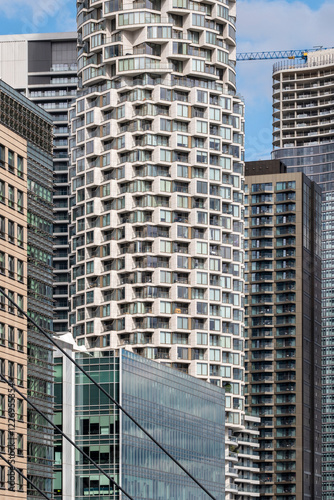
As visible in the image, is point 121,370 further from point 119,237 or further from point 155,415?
point 119,237

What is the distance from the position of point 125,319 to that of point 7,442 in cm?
7638

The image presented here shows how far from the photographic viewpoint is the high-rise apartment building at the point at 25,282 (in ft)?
374

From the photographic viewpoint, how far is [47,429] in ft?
405

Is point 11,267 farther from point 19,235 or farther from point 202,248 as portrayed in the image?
point 202,248

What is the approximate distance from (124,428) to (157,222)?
53.8 m

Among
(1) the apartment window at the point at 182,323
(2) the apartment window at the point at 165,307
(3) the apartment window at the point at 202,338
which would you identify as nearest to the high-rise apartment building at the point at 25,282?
(2) the apartment window at the point at 165,307

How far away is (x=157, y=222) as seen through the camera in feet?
627

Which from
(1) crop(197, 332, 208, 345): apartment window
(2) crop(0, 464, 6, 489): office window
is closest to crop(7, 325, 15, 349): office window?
(2) crop(0, 464, 6, 489): office window

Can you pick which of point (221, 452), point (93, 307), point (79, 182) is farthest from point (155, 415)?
point (79, 182)

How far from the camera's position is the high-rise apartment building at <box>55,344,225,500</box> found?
141 metres

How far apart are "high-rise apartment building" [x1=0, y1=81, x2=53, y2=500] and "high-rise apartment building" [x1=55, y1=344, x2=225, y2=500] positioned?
14.5 m

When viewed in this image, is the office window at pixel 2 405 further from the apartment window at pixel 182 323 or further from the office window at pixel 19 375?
the apartment window at pixel 182 323

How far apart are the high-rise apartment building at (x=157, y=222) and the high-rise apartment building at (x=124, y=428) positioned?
78.6ft

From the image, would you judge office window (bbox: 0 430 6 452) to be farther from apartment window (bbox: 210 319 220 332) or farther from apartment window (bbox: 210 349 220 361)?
apartment window (bbox: 210 319 220 332)
